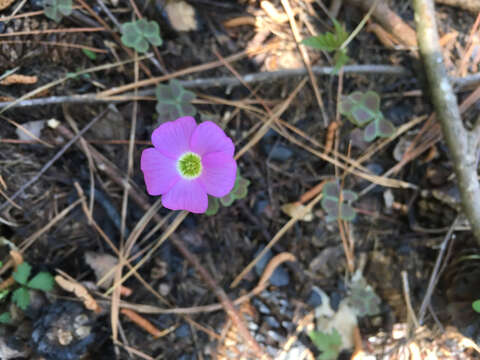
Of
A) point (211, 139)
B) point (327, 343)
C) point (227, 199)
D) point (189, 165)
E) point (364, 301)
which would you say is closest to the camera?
point (211, 139)

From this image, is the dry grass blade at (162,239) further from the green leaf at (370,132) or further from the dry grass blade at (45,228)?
the green leaf at (370,132)

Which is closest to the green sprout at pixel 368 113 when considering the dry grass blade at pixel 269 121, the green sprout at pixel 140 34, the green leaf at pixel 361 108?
the green leaf at pixel 361 108

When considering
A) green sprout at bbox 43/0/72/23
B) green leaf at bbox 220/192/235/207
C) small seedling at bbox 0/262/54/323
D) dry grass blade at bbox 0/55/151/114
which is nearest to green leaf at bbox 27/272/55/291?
small seedling at bbox 0/262/54/323

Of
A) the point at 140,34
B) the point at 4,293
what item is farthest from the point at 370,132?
the point at 4,293

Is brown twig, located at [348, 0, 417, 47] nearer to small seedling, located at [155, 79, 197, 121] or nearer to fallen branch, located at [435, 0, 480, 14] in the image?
fallen branch, located at [435, 0, 480, 14]

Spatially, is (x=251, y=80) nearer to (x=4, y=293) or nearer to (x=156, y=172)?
(x=156, y=172)

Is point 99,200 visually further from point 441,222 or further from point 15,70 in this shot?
A: point 441,222
